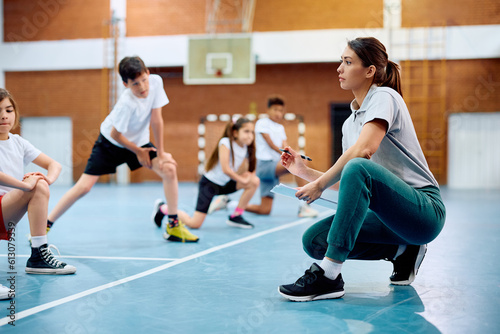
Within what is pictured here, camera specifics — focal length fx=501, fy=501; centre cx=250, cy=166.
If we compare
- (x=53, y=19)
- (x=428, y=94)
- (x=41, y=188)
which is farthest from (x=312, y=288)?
(x=53, y=19)

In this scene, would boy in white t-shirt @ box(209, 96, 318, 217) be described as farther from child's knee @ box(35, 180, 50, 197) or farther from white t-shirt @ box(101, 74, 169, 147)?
child's knee @ box(35, 180, 50, 197)

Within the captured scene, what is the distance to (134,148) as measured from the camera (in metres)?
3.61

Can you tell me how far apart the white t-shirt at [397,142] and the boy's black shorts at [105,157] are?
2035 millimetres

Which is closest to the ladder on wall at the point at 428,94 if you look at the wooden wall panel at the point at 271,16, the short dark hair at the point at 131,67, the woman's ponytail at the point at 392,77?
the wooden wall panel at the point at 271,16

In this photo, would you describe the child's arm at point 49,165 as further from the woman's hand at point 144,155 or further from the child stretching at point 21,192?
the woman's hand at point 144,155

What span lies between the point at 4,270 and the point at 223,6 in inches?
429

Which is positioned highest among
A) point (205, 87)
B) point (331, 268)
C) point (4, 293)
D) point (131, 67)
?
point (205, 87)

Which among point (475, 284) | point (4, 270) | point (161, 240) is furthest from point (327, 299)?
point (161, 240)

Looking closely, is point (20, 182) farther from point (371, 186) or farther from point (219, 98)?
point (219, 98)

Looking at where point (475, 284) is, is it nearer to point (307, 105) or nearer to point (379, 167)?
point (379, 167)

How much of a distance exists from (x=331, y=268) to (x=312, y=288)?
0.12 metres

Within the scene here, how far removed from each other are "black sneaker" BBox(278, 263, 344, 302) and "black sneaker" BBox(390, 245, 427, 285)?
16.9 inches

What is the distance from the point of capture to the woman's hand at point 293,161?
2.25 m

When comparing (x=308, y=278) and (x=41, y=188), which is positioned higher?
(x=41, y=188)
